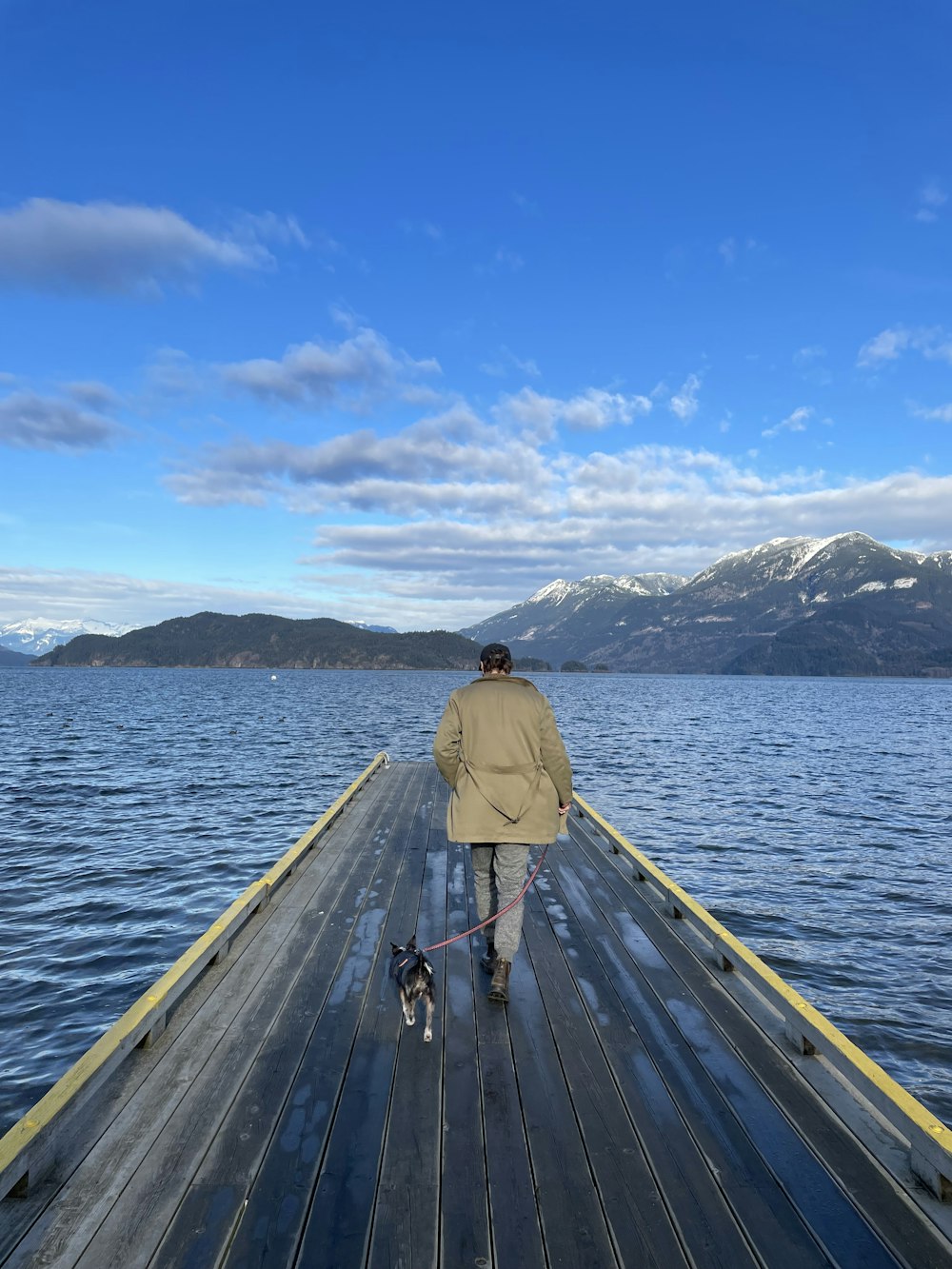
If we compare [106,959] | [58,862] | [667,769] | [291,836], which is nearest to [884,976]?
[106,959]

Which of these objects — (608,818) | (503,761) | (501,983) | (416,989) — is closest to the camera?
(416,989)

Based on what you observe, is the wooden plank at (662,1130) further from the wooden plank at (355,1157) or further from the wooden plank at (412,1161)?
the wooden plank at (355,1157)

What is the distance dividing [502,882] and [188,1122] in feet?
7.68

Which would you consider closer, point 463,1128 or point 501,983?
point 463,1128

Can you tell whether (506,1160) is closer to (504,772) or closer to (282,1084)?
(282,1084)

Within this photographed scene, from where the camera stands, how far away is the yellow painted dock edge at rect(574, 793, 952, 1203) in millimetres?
3275

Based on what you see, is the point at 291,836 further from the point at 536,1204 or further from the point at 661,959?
the point at 536,1204

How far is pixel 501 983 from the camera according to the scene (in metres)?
5.20

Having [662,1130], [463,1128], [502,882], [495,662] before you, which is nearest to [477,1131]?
[463,1128]

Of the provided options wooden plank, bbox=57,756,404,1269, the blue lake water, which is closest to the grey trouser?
wooden plank, bbox=57,756,404,1269

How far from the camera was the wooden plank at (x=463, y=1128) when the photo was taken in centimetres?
297

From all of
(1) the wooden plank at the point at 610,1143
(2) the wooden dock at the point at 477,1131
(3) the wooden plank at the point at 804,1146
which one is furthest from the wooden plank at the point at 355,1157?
(3) the wooden plank at the point at 804,1146

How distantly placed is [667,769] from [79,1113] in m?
26.4

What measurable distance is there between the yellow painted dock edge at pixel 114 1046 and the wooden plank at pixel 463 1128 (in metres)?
1.81
